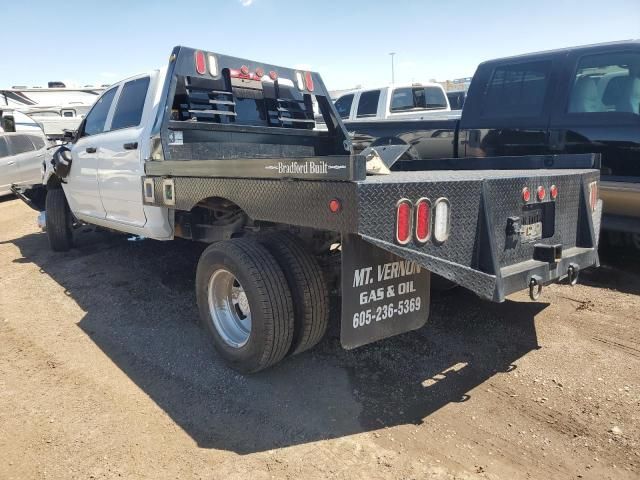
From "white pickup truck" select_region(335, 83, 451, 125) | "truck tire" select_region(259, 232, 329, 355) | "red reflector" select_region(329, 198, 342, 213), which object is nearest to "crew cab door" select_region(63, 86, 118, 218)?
"truck tire" select_region(259, 232, 329, 355)

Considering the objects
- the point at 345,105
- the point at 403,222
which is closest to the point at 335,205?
the point at 403,222

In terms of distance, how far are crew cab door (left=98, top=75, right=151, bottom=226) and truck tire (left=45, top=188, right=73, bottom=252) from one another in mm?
1846

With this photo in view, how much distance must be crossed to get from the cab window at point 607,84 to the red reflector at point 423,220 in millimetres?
3558

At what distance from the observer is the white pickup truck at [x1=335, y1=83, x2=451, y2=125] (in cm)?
1057

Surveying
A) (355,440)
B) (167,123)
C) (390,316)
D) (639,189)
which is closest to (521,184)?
(390,316)

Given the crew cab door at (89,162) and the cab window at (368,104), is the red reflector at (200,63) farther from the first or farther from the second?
the cab window at (368,104)

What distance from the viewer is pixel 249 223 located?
3.76 meters

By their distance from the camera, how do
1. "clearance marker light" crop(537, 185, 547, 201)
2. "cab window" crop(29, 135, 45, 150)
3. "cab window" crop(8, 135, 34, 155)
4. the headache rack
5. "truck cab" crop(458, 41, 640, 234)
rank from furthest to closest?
"cab window" crop(29, 135, 45, 150), "cab window" crop(8, 135, 34, 155), "truck cab" crop(458, 41, 640, 234), the headache rack, "clearance marker light" crop(537, 185, 547, 201)

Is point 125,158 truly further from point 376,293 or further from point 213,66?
point 376,293

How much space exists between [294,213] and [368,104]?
865cm

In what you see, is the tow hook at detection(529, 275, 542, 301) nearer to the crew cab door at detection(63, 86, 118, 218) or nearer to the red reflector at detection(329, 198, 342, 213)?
the red reflector at detection(329, 198, 342, 213)

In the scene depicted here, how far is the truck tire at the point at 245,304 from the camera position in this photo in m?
3.04

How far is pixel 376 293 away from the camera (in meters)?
2.81

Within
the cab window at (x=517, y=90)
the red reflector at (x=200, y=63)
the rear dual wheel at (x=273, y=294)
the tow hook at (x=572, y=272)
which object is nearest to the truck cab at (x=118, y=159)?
the red reflector at (x=200, y=63)
